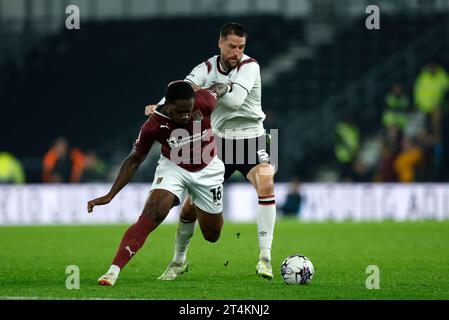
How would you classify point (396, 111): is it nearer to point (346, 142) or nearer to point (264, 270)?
point (346, 142)

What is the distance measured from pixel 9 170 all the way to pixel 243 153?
1676 centimetres

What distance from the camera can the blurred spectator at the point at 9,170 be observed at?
27078mm


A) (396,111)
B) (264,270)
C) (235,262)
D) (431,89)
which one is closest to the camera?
(264,270)

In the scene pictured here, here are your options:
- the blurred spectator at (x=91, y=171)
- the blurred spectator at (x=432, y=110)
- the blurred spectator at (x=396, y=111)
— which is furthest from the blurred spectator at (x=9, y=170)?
the blurred spectator at (x=432, y=110)

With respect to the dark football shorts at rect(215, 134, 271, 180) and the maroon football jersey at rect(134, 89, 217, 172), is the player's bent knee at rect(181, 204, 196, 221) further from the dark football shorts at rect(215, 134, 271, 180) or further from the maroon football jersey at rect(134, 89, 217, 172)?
the maroon football jersey at rect(134, 89, 217, 172)

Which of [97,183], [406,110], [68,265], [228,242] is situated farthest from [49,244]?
[406,110]

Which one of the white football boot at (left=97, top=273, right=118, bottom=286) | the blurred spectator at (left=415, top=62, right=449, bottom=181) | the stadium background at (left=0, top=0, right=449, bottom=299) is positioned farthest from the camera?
the blurred spectator at (left=415, top=62, right=449, bottom=181)

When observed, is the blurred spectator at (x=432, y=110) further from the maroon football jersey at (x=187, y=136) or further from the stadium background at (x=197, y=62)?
the maroon football jersey at (x=187, y=136)

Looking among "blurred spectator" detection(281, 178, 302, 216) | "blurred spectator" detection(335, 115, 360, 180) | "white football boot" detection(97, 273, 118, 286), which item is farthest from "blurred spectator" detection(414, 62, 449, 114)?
"white football boot" detection(97, 273, 118, 286)

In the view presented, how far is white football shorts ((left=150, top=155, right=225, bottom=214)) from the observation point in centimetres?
996

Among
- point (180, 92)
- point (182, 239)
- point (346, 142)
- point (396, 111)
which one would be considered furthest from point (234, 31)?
point (346, 142)

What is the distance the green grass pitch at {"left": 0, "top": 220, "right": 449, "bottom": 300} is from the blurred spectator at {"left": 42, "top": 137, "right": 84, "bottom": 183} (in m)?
Answer: 4.84

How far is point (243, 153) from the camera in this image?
11367 millimetres

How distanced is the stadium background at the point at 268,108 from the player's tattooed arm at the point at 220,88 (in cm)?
553
